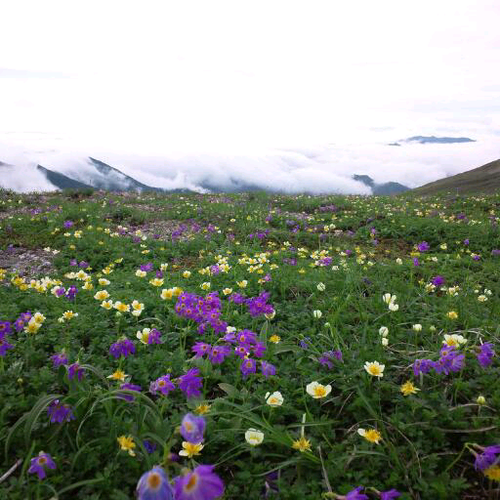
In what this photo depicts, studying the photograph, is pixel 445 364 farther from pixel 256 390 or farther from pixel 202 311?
pixel 202 311

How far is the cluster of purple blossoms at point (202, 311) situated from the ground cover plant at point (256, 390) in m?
0.02

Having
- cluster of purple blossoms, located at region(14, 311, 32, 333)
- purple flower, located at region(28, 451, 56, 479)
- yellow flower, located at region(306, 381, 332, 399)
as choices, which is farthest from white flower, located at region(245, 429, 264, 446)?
cluster of purple blossoms, located at region(14, 311, 32, 333)

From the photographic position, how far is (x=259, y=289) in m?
5.43

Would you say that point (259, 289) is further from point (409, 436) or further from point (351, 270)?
point (409, 436)

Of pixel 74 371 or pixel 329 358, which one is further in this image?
pixel 329 358

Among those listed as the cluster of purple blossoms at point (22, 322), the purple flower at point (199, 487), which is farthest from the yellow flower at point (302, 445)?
the cluster of purple blossoms at point (22, 322)

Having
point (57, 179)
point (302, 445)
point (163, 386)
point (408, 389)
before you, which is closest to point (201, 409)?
point (163, 386)

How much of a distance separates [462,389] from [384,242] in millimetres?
7068

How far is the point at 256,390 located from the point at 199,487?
1.70m

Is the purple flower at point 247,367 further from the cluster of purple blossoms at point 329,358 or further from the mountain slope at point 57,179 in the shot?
the mountain slope at point 57,179

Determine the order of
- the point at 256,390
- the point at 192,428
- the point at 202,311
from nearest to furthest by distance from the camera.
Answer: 1. the point at 192,428
2. the point at 256,390
3. the point at 202,311

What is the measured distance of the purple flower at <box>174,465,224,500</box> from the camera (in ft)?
4.66

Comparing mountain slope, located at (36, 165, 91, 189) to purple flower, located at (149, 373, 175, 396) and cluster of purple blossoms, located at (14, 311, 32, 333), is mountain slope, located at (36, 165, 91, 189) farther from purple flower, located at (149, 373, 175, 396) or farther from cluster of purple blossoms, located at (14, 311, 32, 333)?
purple flower, located at (149, 373, 175, 396)

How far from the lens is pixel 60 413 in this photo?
247cm
